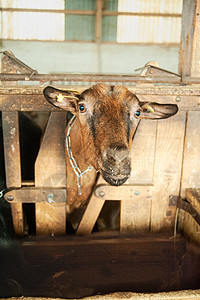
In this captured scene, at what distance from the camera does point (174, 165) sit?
2809 mm

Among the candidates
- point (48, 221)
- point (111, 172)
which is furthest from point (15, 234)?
point (111, 172)

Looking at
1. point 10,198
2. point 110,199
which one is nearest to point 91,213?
point 110,199

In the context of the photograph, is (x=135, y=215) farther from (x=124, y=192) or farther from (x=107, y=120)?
(x=107, y=120)

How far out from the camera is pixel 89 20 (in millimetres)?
11352

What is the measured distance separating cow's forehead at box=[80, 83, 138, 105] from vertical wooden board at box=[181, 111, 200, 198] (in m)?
0.65

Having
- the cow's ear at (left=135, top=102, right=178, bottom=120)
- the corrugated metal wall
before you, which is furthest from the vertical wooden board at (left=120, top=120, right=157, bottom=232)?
the corrugated metal wall

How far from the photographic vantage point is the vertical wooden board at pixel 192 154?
272cm

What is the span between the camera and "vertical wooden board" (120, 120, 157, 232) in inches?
109

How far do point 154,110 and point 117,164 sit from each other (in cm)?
68

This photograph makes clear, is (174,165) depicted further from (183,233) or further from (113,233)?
(113,233)

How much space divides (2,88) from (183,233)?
7.27ft

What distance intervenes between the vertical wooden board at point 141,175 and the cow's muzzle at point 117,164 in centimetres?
69

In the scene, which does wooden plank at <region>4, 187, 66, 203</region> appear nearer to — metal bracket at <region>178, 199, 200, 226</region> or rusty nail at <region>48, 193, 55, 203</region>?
rusty nail at <region>48, 193, 55, 203</region>

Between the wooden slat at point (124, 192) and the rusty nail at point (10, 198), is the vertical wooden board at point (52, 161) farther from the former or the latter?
the wooden slat at point (124, 192)
